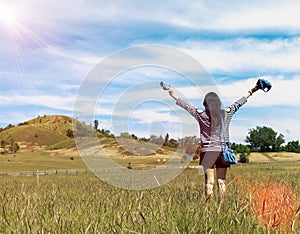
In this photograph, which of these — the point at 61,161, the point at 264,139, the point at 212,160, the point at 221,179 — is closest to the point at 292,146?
the point at 264,139

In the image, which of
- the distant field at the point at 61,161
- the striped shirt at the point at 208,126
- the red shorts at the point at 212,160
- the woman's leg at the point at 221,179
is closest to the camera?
the woman's leg at the point at 221,179

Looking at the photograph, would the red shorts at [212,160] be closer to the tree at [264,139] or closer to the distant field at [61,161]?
the distant field at [61,161]

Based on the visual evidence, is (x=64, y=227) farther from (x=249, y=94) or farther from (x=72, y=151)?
(x=72, y=151)

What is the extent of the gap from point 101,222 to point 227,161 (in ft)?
13.7

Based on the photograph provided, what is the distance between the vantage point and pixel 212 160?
8797 millimetres

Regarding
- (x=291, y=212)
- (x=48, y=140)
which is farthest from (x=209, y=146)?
(x=48, y=140)

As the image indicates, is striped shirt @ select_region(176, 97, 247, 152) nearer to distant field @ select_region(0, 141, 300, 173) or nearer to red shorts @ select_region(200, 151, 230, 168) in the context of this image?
red shorts @ select_region(200, 151, 230, 168)

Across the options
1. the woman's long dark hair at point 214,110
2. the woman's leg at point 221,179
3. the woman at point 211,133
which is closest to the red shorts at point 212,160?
the woman at point 211,133

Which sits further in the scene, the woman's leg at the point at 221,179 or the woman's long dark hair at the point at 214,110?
the woman's long dark hair at the point at 214,110

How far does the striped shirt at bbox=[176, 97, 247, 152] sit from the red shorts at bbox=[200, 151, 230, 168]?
0.26ft

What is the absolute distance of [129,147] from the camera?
9.38 meters

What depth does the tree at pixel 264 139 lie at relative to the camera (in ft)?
578

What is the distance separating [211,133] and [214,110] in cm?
46

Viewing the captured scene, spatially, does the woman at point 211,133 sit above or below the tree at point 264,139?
below
